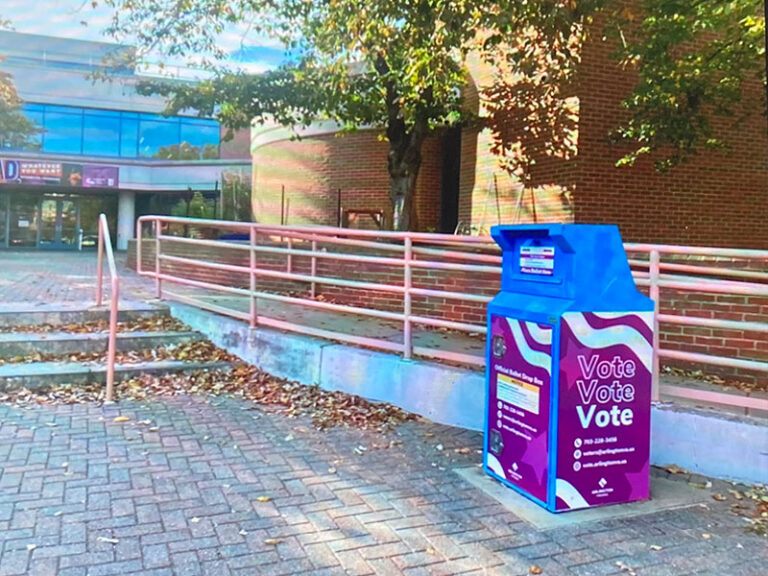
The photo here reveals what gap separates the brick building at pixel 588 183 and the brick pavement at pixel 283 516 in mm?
6334

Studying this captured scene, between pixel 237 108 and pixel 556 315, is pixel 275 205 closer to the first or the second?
pixel 237 108

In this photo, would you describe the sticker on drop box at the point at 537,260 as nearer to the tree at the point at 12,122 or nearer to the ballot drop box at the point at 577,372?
the ballot drop box at the point at 577,372

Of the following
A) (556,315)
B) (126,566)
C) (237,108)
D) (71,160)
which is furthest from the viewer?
(71,160)

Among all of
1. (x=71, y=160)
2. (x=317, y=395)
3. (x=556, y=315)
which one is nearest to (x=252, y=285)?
(x=317, y=395)

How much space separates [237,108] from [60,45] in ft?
94.1

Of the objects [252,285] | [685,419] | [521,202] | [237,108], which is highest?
[237,108]

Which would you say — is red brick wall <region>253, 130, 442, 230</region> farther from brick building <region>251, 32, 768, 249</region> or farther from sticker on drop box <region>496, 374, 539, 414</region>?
sticker on drop box <region>496, 374, 539, 414</region>

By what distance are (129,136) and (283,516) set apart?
3231 centimetres

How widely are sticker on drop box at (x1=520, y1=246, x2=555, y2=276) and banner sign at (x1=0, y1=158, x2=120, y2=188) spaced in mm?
27601

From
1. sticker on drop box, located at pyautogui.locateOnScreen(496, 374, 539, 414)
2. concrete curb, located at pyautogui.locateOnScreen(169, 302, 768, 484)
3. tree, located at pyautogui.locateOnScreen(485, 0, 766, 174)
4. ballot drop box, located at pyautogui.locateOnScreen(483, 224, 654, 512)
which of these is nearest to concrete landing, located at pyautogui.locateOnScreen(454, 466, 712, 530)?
ballot drop box, located at pyautogui.locateOnScreen(483, 224, 654, 512)

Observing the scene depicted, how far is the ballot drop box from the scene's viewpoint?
3574 mm

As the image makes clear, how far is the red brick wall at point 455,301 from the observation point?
210 inches

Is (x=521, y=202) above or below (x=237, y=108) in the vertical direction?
below

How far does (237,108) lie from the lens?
1064 cm
